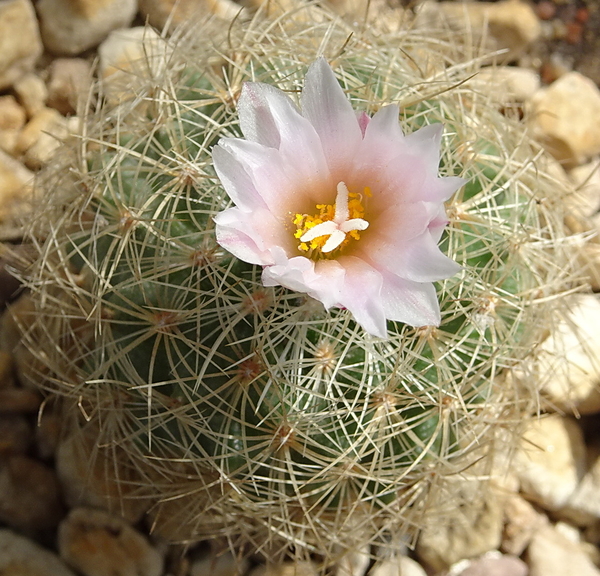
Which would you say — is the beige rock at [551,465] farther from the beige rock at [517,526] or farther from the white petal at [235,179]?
the white petal at [235,179]

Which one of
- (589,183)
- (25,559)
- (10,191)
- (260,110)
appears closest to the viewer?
(260,110)

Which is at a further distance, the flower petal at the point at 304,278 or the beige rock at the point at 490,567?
the beige rock at the point at 490,567

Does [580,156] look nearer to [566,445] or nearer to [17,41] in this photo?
[566,445]

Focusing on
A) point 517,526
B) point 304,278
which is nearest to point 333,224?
point 304,278

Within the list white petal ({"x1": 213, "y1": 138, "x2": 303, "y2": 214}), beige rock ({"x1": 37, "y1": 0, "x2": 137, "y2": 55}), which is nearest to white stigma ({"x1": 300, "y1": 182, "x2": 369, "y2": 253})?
white petal ({"x1": 213, "y1": 138, "x2": 303, "y2": 214})

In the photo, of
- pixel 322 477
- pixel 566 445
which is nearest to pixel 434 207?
pixel 322 477

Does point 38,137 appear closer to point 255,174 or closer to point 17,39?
point 17,39

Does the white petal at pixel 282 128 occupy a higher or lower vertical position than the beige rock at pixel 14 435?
higher

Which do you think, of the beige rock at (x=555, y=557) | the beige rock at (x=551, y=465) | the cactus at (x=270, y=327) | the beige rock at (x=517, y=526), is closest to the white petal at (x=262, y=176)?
the cactus at (x=270, y=327)
